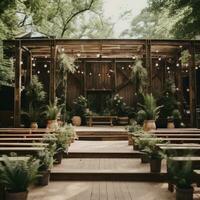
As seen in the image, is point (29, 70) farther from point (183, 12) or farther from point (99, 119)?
point (183, 12)

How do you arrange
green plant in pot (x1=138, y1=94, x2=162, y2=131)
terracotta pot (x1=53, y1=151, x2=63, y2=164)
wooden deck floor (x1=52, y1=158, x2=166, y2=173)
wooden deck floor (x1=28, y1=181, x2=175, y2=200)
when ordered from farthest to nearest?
green plant in pot (x1=138, y1=94, x2=162, y2=131) < terracotta pot (x1=53, y1=151, x2=63, y2=164) < wooden deck floor (x1=52, y1=158, x2=166, y2=173) < wooden deck floor (x1=28, y1=181, x2=175, y2=200)

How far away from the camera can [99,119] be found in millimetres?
17906

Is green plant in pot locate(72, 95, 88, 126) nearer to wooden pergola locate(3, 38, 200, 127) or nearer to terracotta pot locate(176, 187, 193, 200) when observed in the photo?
wooden pergola locate(3, 38, 200, 127)

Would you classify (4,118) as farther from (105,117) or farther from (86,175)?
(86,175)

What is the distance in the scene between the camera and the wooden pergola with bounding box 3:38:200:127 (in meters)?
12.9

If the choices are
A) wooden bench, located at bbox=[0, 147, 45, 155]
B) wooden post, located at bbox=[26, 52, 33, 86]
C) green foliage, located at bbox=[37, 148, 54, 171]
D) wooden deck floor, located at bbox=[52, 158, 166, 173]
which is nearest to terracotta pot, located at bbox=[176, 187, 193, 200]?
wooden deck floor, located at bbox=[52, 158, 166, 173]

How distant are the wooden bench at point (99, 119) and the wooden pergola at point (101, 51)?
208cm

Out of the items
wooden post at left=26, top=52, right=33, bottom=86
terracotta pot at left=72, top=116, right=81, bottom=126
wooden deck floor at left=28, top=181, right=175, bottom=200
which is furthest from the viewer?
terracotta pot at left=72, top=116, right=81, bottom=126

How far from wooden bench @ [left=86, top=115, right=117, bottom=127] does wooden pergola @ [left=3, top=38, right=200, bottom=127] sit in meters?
2.08

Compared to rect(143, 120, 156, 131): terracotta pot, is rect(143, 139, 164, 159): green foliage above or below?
below

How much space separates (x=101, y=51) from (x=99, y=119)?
4.05m

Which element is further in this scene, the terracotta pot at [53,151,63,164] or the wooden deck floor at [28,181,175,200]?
the terracotta pot at [53,151,63,164]

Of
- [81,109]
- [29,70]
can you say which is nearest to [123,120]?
[81,109]

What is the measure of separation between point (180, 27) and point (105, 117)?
716cm
